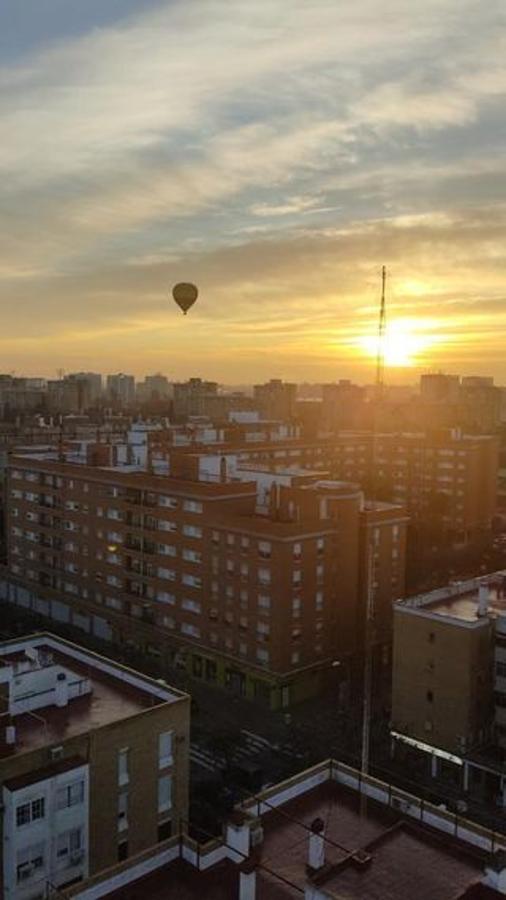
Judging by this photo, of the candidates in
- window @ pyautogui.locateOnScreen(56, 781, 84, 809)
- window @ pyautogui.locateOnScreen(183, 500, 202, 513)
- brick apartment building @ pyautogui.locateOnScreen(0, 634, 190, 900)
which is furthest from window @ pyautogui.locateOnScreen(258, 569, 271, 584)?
window @ pyautogui.locateOnScreen(56, 781, 84, 809)

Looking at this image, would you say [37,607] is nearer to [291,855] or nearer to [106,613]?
[106,613]

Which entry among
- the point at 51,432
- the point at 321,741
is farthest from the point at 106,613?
the point at 51,432

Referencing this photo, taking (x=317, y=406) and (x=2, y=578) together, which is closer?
(x=2, y=578)

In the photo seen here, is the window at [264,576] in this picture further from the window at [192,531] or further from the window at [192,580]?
the window at [192,531]

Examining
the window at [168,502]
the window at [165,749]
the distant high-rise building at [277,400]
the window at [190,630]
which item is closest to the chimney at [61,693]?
the window at [165,749]

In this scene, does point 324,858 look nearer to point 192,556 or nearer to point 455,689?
point 455,689

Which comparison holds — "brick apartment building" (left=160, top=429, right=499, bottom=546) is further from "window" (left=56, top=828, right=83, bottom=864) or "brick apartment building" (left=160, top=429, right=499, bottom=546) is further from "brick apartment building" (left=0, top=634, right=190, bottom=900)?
"window" (left=56, top=828, right=83, bottom=864)
